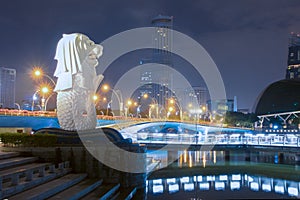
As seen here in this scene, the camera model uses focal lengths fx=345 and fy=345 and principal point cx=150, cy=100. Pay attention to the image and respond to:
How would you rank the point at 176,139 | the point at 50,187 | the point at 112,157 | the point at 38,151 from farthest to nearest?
the point at 176,139
the point at 112,157
the point at 38,151
the point at 50,187

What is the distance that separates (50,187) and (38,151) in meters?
4.58

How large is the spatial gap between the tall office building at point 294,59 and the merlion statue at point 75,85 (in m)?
130

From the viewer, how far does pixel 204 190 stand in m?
22.3

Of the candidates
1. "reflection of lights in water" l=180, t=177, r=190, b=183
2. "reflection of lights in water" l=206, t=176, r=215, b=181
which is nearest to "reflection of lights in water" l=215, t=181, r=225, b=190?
"reflection of lights in water" l=206, t=176, r=215, b=181

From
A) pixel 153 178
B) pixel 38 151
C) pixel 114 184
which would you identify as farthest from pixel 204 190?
pixel 38 151

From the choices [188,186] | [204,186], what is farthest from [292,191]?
[188,186]

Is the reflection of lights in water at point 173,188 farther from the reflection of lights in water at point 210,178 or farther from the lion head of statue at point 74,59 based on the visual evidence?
the lion head of statue at point 74,59

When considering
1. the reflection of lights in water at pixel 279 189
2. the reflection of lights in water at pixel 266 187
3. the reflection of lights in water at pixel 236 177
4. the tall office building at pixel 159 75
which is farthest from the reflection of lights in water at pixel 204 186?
the tall office building at pixel 159 75

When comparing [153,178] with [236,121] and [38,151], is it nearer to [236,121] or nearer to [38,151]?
[38,151]

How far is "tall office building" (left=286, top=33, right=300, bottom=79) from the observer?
455 feet

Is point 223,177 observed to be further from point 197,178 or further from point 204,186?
point 204,186

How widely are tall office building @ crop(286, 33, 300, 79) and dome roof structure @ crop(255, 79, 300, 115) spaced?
35.8m

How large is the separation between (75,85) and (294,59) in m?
134

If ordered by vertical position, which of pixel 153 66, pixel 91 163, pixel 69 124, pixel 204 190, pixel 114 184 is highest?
pixel 153 66
